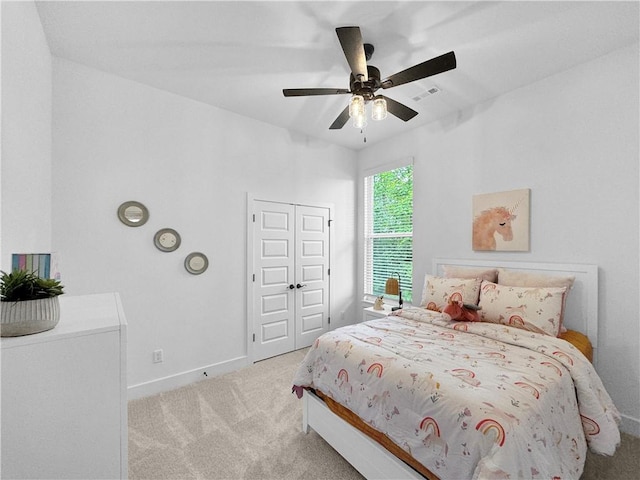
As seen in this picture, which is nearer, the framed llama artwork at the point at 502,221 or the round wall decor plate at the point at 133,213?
the round wall decor plate at the point at 133,213

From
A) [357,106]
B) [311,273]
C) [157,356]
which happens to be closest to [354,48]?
[357,106]

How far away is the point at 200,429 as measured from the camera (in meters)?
2.22

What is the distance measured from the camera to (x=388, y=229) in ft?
13.5

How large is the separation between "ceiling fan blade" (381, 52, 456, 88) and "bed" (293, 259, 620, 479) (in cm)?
174

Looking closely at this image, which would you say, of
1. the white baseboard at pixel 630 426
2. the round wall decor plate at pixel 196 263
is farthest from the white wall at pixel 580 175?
the round wall decor plate at pixel 196 263

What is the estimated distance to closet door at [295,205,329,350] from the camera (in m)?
3.88

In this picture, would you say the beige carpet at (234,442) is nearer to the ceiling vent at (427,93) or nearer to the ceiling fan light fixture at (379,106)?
the ceiling fan light fixture at (379,106)

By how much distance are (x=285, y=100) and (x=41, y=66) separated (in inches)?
73.9

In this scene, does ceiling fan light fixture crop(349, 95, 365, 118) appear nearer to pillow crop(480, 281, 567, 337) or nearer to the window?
pillow crop(480, 281, 567, 337)

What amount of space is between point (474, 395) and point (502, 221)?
6.89 feet

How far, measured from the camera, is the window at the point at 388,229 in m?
3.85

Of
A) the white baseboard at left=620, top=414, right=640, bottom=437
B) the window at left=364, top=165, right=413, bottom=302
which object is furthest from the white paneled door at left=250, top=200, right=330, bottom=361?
the white baseboard at left=620, top=414, right=640, bottom=437

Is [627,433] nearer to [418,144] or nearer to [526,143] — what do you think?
[526,143]

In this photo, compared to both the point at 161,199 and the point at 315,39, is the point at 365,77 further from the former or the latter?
the point at 161,199
